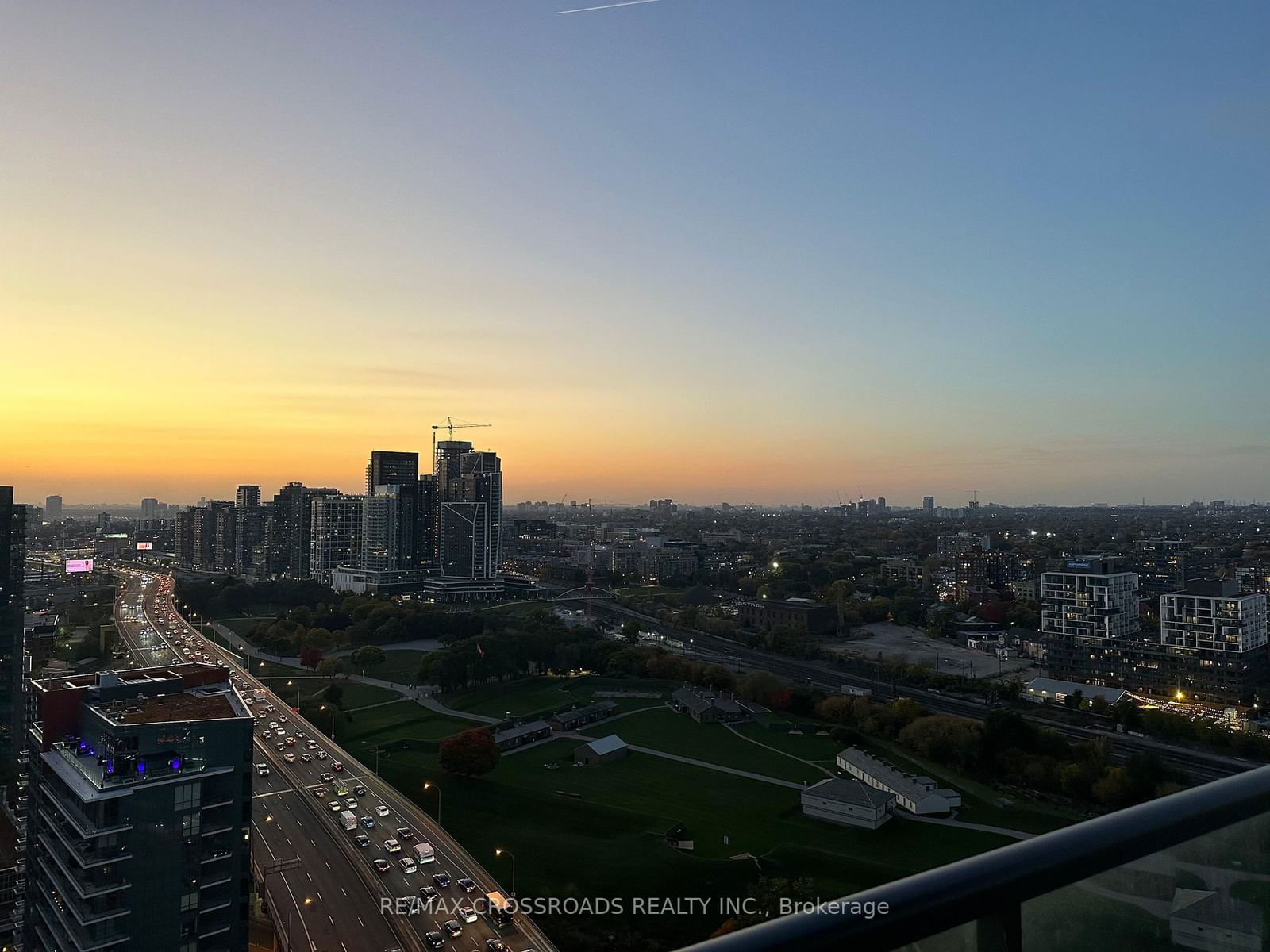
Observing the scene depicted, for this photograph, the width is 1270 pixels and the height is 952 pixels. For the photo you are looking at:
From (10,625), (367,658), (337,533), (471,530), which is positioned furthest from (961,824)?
(337,533)

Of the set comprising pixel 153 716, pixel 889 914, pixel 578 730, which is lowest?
pixel 578 730

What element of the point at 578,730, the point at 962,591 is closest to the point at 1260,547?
the point at 962,591

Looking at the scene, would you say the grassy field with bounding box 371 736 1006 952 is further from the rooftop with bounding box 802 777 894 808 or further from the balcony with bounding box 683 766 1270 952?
the balcony with bounding box 683 766 1270 952

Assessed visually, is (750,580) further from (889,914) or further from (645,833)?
(889,914)

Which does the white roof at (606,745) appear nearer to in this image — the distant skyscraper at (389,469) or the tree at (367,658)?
the tree at (367,658)

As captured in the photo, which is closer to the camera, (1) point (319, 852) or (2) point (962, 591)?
(1) point (319, 852)

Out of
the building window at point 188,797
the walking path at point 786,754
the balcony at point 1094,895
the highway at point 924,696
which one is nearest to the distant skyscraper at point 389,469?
the highway at point 924,696
